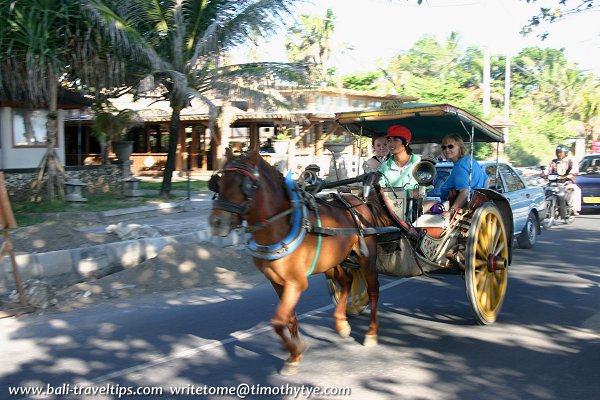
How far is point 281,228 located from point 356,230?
39.9 inches

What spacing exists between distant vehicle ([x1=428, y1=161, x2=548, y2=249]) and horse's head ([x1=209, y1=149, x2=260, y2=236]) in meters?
5.01

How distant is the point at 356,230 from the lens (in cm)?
552

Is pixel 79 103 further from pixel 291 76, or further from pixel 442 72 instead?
pixel 442 72

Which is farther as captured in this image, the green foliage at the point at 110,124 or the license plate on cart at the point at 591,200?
the green foliage at the point at 110,124

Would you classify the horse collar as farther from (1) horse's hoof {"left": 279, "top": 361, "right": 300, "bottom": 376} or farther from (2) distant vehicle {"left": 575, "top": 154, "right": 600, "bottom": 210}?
(2) distant vehicle {"left": 575, "top": 154, "right": 600, "bottom": 210}

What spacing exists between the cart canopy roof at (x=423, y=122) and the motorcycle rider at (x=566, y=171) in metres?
7.60

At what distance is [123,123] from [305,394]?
16.6 metres

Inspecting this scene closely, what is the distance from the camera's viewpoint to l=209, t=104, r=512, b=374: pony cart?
15.3 feet

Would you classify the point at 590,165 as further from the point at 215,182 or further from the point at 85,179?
the point at 215,182

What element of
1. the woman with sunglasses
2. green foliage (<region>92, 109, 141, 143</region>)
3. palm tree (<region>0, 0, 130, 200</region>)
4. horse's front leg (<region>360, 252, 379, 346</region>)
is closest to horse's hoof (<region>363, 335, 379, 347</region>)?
horse's front leg (<region>360, 252, 379, 346</region>)

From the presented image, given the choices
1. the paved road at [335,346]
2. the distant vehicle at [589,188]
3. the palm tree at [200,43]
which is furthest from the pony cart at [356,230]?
the distant vehicle at [589,188]

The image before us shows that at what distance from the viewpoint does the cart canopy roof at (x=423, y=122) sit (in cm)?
609

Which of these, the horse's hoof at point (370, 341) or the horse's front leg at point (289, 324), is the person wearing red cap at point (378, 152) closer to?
the horse's hoof at point (370, 341)

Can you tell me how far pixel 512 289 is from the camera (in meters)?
8.08
